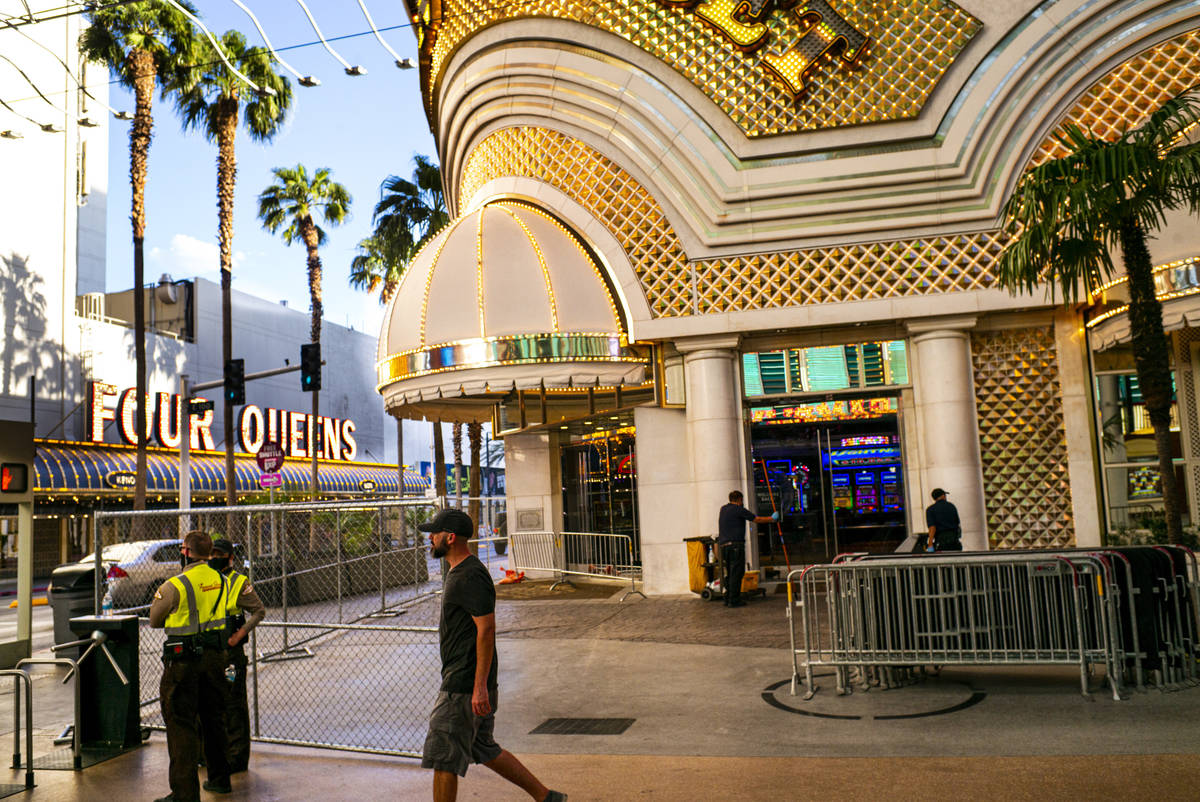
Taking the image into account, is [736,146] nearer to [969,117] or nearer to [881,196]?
[881,196]

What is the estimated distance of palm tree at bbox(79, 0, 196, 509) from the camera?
28.4 m

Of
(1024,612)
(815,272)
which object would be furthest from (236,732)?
(815,272)

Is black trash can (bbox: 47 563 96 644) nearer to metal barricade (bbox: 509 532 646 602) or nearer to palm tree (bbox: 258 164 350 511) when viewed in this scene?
metal barricade (bbox: 509 532 646 602)

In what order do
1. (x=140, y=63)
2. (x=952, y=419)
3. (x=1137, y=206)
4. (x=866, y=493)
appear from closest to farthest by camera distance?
(x=1137, y=206)
(x=952, y=419)
(x=866, y=493)
(x=140, y=63)

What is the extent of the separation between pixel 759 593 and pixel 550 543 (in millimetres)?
5971

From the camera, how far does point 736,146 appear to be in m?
16.8

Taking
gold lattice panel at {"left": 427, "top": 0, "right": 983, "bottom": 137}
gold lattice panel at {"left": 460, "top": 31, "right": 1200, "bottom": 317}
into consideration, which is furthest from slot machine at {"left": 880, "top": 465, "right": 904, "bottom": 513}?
gold lattice panel at {"left": 427, "top": 0, "right": 983, "bottom": 137}

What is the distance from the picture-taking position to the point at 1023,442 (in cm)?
1622

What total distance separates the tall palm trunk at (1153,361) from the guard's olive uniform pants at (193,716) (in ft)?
27.9

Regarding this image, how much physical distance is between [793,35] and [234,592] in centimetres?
1299

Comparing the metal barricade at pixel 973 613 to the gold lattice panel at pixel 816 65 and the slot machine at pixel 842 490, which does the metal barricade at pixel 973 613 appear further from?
the gold lattice panel at pixel 816 65

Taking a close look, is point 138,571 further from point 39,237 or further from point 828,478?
point 39,237

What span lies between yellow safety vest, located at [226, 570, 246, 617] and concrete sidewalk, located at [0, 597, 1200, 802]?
1194mm

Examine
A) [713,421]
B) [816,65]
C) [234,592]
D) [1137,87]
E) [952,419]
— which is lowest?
[234,592]
